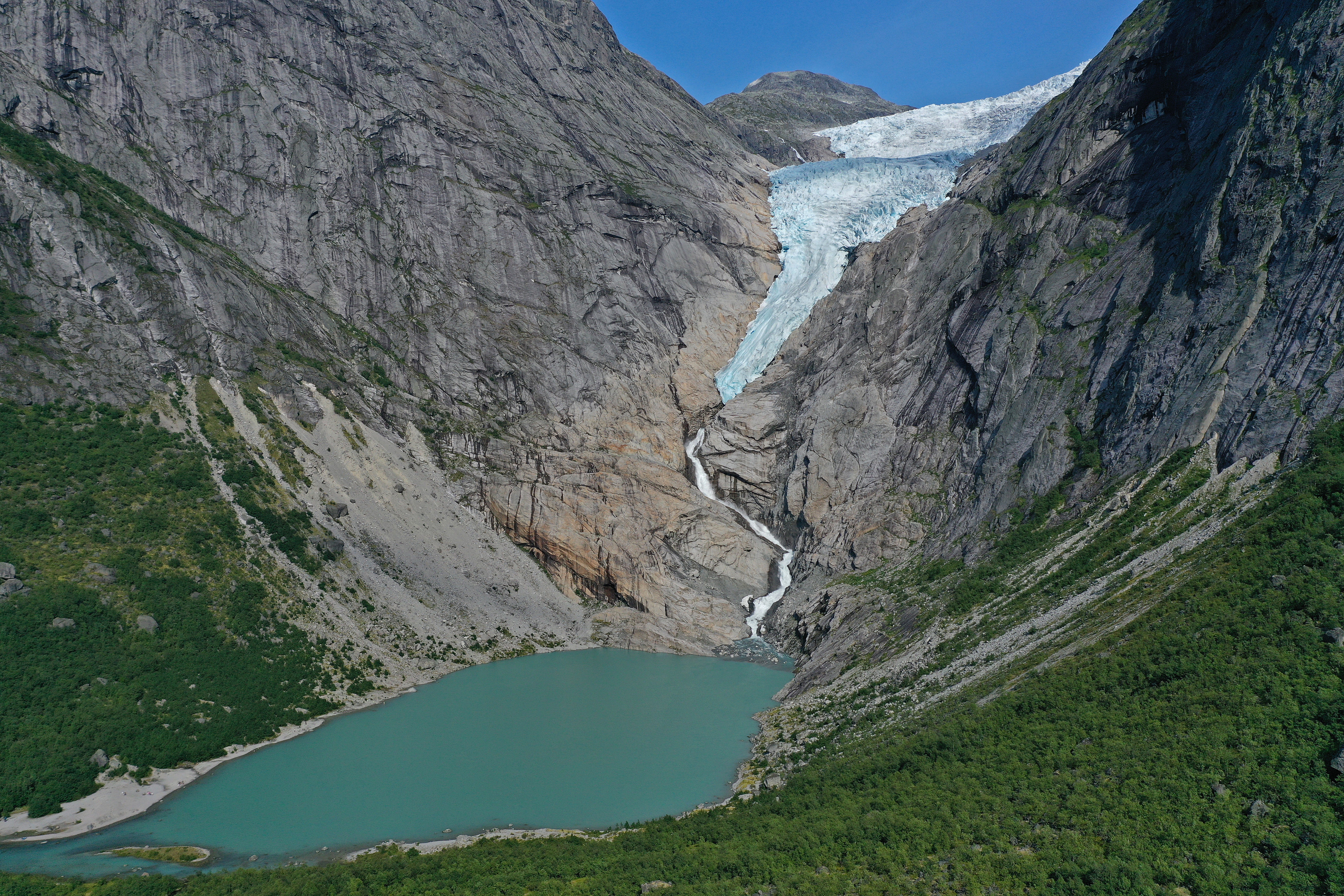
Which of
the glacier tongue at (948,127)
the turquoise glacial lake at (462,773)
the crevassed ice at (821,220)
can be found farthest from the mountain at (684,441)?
the glacier tongue at (948,127)

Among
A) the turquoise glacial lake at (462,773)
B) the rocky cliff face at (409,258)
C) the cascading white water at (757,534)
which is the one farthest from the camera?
the cascading white water at (757,534)

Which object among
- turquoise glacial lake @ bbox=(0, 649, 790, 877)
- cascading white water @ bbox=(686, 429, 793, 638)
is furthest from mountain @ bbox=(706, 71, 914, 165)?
turquoise glacial lake @ bbox=(0, 649, 790, 877)

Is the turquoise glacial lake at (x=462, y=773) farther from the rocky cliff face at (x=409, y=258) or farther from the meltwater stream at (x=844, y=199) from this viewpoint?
the meltwater stream at (x=844, y=199)

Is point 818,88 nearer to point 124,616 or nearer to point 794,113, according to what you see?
point 794,113

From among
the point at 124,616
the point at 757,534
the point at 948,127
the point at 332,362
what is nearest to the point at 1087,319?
the point at 757,534

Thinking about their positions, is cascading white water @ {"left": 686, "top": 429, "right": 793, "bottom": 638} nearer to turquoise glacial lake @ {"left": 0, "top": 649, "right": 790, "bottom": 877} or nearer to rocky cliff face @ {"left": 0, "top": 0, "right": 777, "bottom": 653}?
rocky cliff face @ {"left": 0, "top": 0, "right": 777, "bottom": 653}

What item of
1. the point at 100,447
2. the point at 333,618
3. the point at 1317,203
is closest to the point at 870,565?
the point at 1317,203
